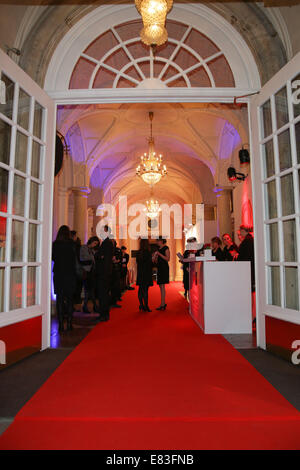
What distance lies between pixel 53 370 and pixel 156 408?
3.94 ft

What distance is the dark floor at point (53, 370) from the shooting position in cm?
199

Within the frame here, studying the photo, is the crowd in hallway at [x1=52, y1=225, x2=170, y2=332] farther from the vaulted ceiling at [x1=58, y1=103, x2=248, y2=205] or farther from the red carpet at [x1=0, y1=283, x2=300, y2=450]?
the vaulted ceiling at [x1=58, y1=103, x2=248, y2=205]

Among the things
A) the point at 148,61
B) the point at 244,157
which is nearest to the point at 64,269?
the point at 148,61

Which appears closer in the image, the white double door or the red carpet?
the red carpet

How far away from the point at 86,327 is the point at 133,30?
13.6 ft

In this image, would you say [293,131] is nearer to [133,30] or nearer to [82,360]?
[133,30]

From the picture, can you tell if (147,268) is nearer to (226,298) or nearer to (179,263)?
(226,298)

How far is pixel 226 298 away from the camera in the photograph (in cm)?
415

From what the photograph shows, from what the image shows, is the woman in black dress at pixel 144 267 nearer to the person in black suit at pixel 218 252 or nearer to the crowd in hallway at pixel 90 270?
the crowd in hallway at pixel 90 270

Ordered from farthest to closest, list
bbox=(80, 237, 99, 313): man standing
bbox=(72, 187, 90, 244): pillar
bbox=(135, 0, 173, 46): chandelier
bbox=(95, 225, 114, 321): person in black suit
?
bbox=(72, 187, 90, 244): pillar < bbox=(80, 237, 99, 313): man standing < bbox=(95, 225, 114, 321): person in black suit < bbox=(135, 0, 173, 46): chandelier

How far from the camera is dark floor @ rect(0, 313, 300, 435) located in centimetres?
199

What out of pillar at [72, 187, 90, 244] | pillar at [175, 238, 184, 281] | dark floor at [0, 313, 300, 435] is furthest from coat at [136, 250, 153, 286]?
pillar at [175, 238, 184, 281]

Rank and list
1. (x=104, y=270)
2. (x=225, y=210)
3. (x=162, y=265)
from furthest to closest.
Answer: (x=225, y=210) → (x=162, y=265) → (x=104, y=270)

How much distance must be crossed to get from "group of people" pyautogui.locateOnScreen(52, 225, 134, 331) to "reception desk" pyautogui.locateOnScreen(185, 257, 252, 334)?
181 centimetres
